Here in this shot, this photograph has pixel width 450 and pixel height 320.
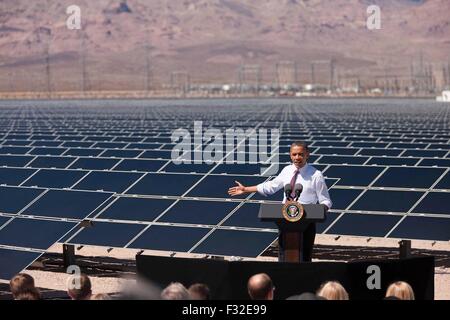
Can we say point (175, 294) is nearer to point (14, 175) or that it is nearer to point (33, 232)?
point (33, 232)

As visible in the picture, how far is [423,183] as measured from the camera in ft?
78.8

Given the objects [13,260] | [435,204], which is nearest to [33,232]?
[13,260]

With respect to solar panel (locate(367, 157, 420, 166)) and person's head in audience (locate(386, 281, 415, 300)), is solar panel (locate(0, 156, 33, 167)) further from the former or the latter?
person's head in audience (locate(386, 281, 415, 300))

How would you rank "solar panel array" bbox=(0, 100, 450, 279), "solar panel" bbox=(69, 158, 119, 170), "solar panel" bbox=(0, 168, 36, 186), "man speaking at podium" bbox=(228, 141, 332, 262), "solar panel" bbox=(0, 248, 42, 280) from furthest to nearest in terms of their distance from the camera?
"solar panel" bbox=(69, 158, 119, 170), "solar panel" bbox=(0, 168, 36, 186), "solar panel array" bbox=(0, 100, 450, 279), "solar panel" bbox=(0, 248, 42, 280), "man speaking at podium" bbox=(228, 141, 332, 262)

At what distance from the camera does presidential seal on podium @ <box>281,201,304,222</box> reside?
12.7 meters

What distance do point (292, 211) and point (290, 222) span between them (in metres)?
0.18

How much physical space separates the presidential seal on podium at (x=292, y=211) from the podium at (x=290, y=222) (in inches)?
1.8

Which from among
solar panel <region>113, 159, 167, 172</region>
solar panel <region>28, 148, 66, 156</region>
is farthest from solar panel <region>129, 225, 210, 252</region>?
solar panel <region>28, 148, 66, 156</region>

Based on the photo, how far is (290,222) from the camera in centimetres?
1285

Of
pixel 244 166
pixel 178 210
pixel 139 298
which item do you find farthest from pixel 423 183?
pixel 139 298

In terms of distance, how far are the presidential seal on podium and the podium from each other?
5 centimetres
